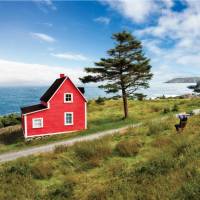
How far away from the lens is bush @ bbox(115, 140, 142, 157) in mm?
11370

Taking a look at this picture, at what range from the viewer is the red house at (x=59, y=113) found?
2689 centimetres

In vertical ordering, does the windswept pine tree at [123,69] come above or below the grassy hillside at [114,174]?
above

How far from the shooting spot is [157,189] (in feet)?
22.1

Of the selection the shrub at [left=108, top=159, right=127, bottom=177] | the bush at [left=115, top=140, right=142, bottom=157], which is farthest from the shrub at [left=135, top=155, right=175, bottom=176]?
the bush at [left=115, top=140, right=142, bottom=157]

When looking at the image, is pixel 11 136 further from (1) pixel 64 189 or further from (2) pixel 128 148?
(1) pixel 64 189

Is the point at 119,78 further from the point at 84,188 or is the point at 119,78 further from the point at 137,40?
the point at 84,188

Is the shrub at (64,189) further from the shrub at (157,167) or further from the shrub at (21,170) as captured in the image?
the shrub at (157,167)

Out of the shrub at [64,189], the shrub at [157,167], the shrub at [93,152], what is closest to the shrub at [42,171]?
the shrub at [64,189]

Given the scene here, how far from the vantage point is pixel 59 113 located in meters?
28.5

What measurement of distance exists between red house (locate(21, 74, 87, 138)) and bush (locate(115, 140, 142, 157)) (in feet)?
55.3

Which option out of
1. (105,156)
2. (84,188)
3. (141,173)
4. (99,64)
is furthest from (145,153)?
(99,64)

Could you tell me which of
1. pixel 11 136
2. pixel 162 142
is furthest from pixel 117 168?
pixel 11 136

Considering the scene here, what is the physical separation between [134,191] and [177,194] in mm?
1371

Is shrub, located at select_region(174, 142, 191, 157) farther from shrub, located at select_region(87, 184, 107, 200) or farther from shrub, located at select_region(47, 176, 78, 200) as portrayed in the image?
shrub, located at select_region(47, 176, 78, 200)
